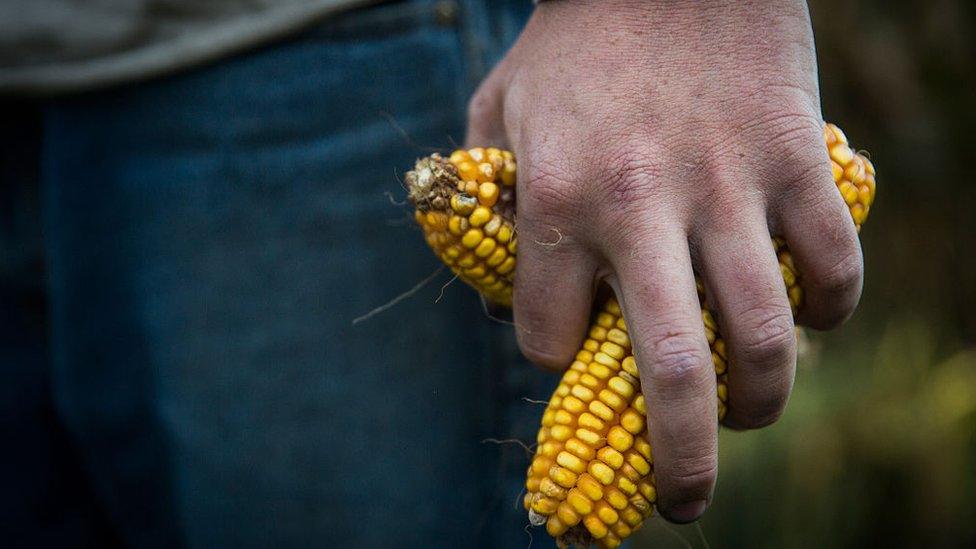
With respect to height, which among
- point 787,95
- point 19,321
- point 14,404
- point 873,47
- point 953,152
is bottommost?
point 953,152

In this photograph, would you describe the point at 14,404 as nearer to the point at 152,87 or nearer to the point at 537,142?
the point at 152,87

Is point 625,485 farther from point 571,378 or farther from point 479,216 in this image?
point 479,216

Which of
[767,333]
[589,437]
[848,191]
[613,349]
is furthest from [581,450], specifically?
[848,191]

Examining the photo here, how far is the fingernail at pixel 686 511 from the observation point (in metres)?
0.84

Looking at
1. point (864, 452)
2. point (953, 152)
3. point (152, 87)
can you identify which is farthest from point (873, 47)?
point (152, 87)

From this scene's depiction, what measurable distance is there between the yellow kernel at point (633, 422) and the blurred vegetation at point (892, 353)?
1.17m

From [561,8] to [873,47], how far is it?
292 centimetres

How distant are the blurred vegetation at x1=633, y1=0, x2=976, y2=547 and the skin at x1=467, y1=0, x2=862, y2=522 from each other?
121cm

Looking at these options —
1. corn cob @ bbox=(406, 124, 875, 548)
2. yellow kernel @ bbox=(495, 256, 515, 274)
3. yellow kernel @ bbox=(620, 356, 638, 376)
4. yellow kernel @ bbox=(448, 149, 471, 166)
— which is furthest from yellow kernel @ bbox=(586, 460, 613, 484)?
yellow kernel @ bbox=(448, 149, 471, 166)

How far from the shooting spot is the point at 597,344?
35.4 inches

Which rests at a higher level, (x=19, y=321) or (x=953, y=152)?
(x=19, y=321)

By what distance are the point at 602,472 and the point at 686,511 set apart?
0.11 meters

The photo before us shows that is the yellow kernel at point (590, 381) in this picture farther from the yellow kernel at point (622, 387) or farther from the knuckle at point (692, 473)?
the knuckle at point (692, 473)

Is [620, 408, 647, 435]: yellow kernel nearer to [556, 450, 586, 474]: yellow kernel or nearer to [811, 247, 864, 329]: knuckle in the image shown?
[556, 450, 586, 474]: yellow kernel
